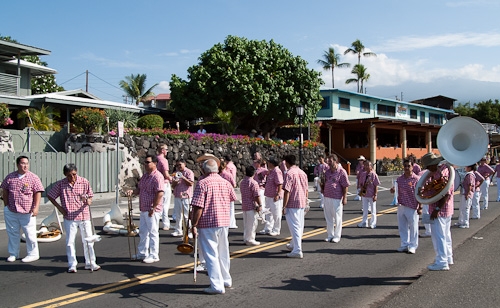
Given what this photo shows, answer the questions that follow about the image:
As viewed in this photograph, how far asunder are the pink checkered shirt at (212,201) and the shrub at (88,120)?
1457 centimetres

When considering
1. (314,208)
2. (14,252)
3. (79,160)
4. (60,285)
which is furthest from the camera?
(79,160)

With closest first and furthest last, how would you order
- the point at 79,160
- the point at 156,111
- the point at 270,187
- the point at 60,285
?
the point at 60,285
the point at 270,187
the point at 79,160
the point at 156,111

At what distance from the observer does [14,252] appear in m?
8.41

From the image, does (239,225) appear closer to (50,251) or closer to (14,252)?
(50,251)

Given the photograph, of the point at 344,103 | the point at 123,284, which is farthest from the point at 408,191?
the point at 344,103

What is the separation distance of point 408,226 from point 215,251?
461cm

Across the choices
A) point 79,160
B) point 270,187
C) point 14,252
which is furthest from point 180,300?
point 79,160

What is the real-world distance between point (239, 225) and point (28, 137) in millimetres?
11283

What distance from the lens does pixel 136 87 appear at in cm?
4856

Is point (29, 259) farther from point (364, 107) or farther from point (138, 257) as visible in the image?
point (364, 107)

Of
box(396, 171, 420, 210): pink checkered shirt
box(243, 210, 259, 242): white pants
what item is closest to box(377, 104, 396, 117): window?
box(396, 171, 420, 210): pink checkered shirt

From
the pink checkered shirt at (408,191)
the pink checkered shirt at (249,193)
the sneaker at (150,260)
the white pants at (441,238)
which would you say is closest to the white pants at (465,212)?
the pink checkered shirt at (408,191)

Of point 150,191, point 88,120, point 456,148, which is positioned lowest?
point 150,191

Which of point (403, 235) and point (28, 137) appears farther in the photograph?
point (28, 137)
